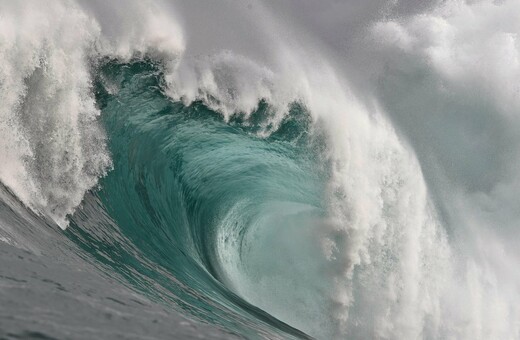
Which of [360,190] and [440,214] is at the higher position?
[440,214]

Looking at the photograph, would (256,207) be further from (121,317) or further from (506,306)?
(121,317)

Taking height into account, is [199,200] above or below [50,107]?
above

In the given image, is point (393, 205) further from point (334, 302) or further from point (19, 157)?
point (19, 157)

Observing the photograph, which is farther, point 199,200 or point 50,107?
point 199,200

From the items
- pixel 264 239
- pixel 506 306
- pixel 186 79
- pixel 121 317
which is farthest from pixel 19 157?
pixel 506 306

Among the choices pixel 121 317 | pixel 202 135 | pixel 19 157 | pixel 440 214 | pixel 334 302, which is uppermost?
pixel 440 214

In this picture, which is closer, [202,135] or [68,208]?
[68,208]

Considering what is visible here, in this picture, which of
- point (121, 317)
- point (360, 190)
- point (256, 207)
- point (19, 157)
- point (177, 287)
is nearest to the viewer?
point (121, 317)

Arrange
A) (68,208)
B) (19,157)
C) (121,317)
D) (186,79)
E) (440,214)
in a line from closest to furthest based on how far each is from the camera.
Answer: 1. (121,317)
2. (19,157)
3. (68,208)
4. (186,79)
5. (440,214)
